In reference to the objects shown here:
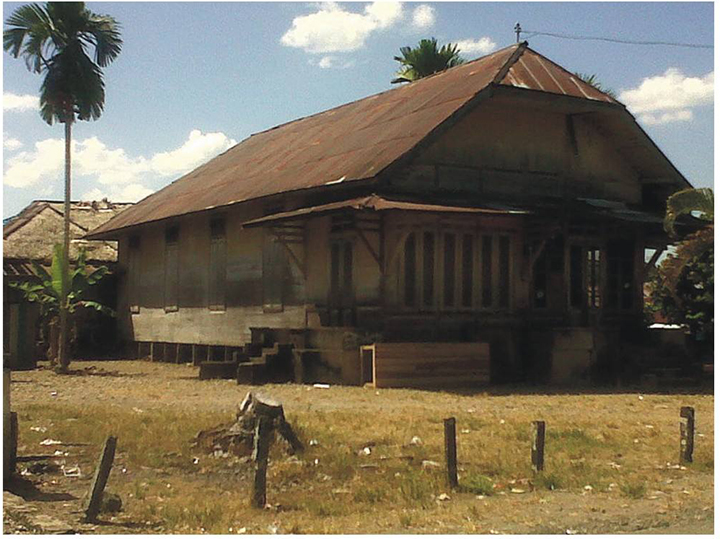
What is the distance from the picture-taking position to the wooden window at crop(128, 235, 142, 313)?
31688 millimetres

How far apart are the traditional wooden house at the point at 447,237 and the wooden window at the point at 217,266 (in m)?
0.06

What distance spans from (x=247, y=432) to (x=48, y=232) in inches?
952

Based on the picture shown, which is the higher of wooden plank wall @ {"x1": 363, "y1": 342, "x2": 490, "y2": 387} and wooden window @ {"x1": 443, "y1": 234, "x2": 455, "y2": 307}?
wooden window @ {"x1": 443, "y1": 234, "x2": 455, "y2": 307}

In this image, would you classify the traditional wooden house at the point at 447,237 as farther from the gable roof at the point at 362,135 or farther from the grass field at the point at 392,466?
the grass field at the point at 392,466

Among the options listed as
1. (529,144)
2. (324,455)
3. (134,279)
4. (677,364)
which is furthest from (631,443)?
(134,279)

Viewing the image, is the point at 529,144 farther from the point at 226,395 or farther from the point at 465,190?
the point at 226,395

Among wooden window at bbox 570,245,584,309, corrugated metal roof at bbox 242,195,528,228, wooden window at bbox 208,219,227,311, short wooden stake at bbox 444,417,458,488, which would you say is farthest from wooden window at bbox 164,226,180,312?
short wooden stake at bbox 444,417,458,488

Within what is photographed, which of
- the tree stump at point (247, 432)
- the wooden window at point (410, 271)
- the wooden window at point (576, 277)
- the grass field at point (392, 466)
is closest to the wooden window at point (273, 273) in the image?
the wooden window at point (410, 271)

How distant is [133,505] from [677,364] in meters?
15.0

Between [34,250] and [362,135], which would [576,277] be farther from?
[34,250]

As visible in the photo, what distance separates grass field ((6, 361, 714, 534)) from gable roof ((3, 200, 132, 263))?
16026 mm

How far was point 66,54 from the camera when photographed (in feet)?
76.6

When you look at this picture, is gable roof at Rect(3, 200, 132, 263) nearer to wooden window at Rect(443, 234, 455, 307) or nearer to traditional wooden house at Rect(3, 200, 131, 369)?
traditional wooden house at Rect(3, 200, 131, 369)

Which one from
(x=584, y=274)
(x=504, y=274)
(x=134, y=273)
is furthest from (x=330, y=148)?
(x=134, y=273)
